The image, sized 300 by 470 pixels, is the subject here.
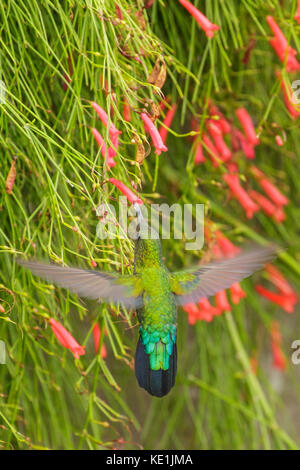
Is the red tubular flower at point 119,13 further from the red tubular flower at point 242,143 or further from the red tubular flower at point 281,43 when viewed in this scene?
the red tubular flower at point 242,143

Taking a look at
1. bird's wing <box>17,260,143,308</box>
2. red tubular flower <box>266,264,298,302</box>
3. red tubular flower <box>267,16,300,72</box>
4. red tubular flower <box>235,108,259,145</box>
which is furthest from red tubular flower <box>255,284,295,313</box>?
bird's wing <box>17,260,143,308</box>

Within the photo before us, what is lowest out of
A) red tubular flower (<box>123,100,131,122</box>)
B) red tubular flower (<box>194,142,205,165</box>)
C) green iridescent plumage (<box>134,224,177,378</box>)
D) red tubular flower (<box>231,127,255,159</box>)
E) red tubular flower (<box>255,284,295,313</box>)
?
green iridescent plumage (<box>134,224,177,378</box>)

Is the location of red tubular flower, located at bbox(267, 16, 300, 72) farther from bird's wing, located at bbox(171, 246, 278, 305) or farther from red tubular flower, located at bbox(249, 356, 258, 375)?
red tubular flower, located at bbox(249, 356, 258, 375)

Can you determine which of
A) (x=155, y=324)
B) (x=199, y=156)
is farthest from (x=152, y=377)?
(x=199, y=156)

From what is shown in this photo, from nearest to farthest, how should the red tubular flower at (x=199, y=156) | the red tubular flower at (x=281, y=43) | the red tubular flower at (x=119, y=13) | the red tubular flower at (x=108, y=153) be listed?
the red tubular flower at (x=108, y=153) < the red tubular flower at (x=119, y=13) < the red tubular flower at (x=281, y=43) < the red tubular flower at (x=199, y=156)

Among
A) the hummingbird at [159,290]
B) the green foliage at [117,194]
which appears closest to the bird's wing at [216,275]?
the hummingbird at [159,290]
